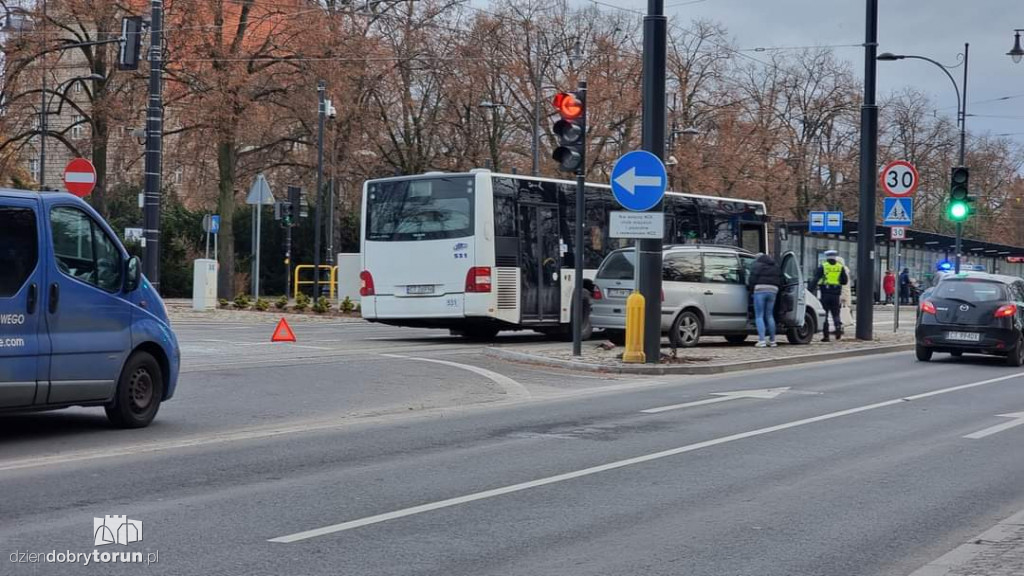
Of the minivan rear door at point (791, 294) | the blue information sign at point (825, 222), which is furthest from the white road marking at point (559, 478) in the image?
the blue information sign at point (825, 222)

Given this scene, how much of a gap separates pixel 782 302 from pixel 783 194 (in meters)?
40.2

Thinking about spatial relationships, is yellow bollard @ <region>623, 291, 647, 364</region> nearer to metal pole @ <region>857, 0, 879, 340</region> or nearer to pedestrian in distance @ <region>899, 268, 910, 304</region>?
metal pole @ <region>857, 0, 879, 340</region>

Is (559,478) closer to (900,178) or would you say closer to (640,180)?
(640,180)

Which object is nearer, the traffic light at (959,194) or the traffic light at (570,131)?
the traffic light at (570,131)

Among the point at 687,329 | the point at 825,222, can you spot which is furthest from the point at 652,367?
the point at 825,222

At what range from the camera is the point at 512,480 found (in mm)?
9250

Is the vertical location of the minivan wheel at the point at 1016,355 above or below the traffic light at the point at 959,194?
below

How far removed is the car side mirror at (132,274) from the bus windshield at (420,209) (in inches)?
502

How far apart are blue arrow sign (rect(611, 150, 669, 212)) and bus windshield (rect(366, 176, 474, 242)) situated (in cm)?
567

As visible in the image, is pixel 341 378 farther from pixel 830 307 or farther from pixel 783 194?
pixel 783 194

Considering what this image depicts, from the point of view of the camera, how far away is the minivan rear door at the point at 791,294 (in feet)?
79.5

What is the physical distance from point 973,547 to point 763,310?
1647 centimetres

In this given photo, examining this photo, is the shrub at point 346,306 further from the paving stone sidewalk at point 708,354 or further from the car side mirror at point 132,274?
the car side mirror at point 132,274

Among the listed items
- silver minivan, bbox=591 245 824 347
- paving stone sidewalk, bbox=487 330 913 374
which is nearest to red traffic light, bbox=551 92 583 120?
paving stone sidewalk, bbox=487 330 913 374
